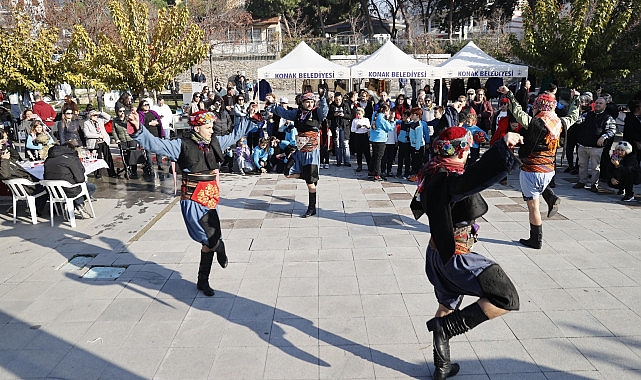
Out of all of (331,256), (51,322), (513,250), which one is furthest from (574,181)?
(51,322)

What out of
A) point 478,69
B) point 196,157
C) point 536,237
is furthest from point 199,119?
point 478,69

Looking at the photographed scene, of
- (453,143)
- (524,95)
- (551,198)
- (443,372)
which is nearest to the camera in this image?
(453,143)

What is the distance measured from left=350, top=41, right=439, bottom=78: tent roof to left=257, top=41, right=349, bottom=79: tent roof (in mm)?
510

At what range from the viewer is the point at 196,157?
488 cm

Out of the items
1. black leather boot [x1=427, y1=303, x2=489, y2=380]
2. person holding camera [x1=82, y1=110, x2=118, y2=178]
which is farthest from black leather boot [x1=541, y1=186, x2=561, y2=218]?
person holding camera [x1=82, y1=110, x2=118, y2=178]

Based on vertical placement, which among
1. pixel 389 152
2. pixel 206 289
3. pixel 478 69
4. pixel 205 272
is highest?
pixel 478 69

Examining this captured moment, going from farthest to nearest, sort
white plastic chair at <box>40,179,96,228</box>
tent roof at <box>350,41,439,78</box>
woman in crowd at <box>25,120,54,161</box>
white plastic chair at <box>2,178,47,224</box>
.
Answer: tent roof at <box>350,41,439,78</box>
woman in crowd at <box>25,120,54,161</box>
white plastic chair at <box>2,178,47,224</box>
white plastic chair at <box>40,179,96,228</box>

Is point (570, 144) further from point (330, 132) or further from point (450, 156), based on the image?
point (450, 156)

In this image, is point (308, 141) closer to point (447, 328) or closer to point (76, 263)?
point (76, 263)

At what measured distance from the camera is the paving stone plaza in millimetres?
3840

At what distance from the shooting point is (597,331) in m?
4.18

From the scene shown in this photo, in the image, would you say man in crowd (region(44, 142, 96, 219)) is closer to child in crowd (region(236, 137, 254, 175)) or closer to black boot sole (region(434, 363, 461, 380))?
child in crowd (region(236, 137, 254, 175))

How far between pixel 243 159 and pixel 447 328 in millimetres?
8479

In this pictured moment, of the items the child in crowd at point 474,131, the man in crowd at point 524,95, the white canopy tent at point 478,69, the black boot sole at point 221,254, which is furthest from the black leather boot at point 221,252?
the white canopy tent at point 478,69
